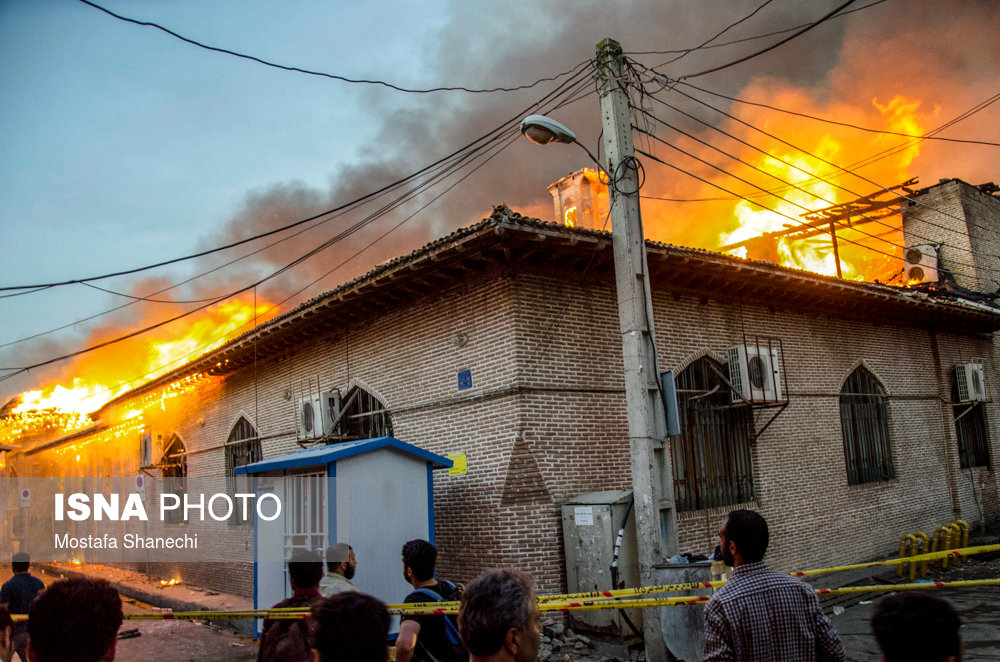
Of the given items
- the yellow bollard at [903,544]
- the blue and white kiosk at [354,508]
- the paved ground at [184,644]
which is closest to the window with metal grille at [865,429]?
the yellow bollard at [903,544]

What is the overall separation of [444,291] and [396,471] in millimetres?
3233

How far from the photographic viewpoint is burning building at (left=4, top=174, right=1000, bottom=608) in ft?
33.8

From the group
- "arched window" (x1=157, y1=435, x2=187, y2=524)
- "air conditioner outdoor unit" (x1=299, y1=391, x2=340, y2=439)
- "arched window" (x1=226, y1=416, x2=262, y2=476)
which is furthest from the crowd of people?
"arched window" (x1=157, y1=435, x2=187, y2=524)

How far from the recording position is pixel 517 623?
8.18 feet

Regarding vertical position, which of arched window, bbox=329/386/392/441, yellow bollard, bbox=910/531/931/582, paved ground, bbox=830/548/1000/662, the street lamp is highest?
the street lamp

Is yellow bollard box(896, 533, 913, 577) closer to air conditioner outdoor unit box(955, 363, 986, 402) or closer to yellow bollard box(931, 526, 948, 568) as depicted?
yellow bollard box(931, 526, 948, 568)

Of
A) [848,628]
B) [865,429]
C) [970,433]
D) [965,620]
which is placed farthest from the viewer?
[970,433]

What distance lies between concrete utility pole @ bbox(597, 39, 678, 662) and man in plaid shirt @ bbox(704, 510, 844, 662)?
4627 millimetres

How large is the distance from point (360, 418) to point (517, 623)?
37.3 feet

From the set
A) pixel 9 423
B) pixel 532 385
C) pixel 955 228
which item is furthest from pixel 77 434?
pixel 955 228

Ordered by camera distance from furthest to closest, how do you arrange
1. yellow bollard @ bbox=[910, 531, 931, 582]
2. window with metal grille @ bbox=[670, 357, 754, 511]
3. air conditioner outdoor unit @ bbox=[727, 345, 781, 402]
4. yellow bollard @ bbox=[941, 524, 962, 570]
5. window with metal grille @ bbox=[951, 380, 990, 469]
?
window with metal grille @ bbox=[951, 380, 990, 469], yellow bollard @ bbox=[941, 524, 962, 570], yellow bollard @ bbox=[910, 531, 931, 582], air conditioner outdoor unit @ bbox=[727, 345, 781, 402], window with metal grille @ bbox=[670, 357, 754, 511]

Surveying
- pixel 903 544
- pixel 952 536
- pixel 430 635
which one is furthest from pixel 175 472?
pixel 952 536

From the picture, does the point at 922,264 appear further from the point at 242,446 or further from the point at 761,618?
the point at 761,618

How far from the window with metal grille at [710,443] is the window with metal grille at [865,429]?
3.35 meters
